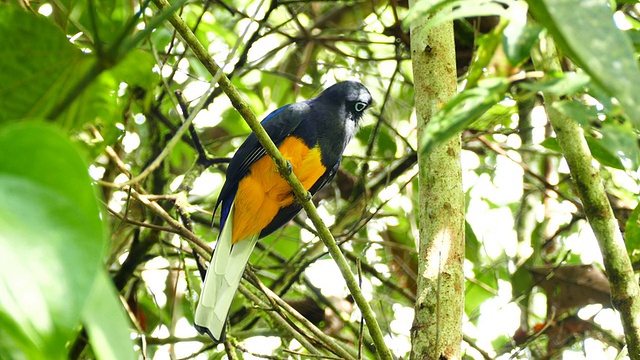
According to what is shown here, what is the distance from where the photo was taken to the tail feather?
3.40 m

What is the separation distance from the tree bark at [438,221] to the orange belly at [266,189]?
1.63m

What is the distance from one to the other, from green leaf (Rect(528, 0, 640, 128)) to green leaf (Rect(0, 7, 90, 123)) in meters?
0.96

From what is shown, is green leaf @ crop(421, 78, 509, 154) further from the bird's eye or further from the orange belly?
the bird's eye

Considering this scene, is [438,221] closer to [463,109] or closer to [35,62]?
[463,109]

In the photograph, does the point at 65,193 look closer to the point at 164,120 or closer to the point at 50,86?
the point at 50,86

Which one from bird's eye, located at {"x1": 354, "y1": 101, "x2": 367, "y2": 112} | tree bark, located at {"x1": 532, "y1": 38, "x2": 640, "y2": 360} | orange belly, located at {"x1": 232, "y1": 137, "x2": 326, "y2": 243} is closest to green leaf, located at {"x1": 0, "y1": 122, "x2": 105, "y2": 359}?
tree bark, located at {"x1": 532, "y1": 38, "x2": 640, "y2": 360}

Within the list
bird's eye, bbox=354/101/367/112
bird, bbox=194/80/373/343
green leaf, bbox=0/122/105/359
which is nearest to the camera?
green leaf, bbox=0/122/105/359

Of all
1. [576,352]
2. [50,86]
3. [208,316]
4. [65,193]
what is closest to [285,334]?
[208,316]

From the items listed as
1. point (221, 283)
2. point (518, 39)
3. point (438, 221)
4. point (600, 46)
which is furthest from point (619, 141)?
point (221, 283)

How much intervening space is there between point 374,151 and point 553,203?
3.89ft

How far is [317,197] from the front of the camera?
15.9ft

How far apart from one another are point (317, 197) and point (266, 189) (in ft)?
2.31

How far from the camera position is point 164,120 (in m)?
4.01

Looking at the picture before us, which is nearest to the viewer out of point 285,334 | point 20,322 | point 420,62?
point 20,322
